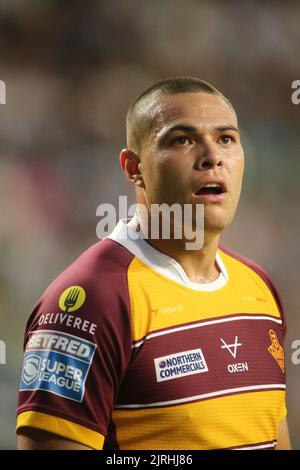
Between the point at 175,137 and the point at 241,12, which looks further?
the point at 241,12

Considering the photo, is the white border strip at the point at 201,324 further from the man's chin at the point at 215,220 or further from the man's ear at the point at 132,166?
the man's ear at the point at 132,166

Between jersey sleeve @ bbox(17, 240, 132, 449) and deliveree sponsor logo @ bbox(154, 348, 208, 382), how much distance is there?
0.08m

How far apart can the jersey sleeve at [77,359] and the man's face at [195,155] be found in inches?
10.7

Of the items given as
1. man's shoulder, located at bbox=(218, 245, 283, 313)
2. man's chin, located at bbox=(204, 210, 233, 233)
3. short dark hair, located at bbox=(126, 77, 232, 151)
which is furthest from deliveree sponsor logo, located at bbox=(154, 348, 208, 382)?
short dark hair, located at bbox=(126, 77, 232, 151)

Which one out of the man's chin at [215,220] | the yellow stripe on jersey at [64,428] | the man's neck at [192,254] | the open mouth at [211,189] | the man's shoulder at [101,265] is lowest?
the yellow stripe on jersey at [64,428]

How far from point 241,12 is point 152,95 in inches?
97.0

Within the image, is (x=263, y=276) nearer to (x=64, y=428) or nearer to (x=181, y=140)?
(x=181, y=140)

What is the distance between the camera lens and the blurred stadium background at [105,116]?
3.72 m

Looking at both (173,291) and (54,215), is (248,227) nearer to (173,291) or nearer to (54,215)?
(54,215)

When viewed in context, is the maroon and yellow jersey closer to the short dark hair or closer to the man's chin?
the man's chin

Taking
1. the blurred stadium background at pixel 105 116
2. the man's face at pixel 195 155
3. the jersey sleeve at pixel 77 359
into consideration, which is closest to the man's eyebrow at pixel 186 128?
the man's face at pixel 195 155

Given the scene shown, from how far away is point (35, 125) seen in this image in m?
3.86

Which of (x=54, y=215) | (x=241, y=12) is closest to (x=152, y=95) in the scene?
(x=54, y=215)

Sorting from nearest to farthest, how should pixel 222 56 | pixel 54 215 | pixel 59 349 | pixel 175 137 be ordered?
pixel 59 349 < pixel 175 137 < pixel 54 215 < pixel 222 56
